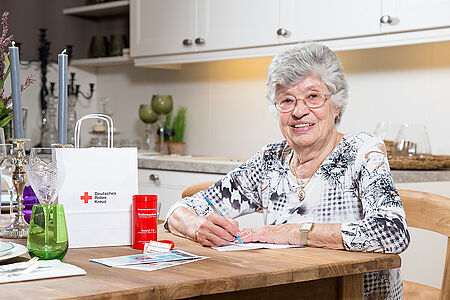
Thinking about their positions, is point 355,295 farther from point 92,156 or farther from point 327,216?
point 92,156

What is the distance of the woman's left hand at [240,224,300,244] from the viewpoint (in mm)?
1530

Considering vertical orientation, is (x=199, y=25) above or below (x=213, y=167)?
above

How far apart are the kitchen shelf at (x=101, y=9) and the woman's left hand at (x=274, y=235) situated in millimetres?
3064

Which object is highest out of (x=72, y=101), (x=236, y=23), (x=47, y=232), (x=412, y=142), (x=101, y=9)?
(x=101, y=9)

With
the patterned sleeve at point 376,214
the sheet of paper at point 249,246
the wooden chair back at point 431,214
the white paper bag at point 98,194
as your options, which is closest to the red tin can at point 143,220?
the white paper bag at point 98,194

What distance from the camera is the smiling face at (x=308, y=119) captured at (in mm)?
1839

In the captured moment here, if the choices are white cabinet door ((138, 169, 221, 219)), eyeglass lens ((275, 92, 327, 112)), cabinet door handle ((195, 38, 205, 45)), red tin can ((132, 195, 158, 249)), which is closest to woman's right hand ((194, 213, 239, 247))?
red tin can ((132, 195, 158, 249))

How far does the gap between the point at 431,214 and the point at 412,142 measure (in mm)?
1141

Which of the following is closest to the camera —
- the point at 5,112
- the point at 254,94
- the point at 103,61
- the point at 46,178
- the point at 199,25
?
the point at 46,178

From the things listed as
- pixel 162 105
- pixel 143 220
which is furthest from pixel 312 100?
pixel 162 105

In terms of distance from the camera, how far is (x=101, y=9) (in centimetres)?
452

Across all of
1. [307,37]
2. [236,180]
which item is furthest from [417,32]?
[236,180]

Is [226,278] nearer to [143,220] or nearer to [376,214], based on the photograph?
[143,220]

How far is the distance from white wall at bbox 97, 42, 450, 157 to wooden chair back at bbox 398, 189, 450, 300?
133 centimetres
